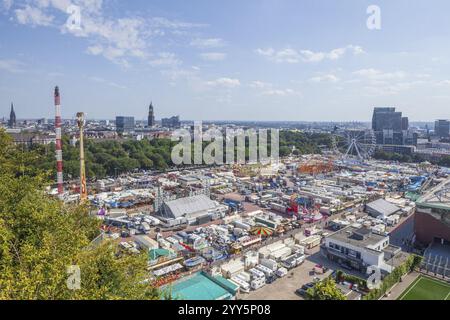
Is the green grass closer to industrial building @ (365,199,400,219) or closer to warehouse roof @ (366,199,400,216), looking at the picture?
industrial building @ (365,199,400,219)

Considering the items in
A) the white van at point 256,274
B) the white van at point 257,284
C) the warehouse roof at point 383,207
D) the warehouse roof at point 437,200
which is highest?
the warehouse roof at point 437,200

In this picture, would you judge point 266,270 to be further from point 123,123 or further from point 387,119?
point 123,123

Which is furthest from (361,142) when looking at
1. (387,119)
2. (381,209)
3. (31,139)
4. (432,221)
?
(31,139)

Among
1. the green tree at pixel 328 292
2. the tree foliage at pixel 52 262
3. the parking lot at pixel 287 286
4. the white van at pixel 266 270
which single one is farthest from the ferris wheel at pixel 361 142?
the tree foliage at pixel 52 262

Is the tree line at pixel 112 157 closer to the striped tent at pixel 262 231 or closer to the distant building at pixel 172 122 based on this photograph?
the striped tent at pixel 262 231
